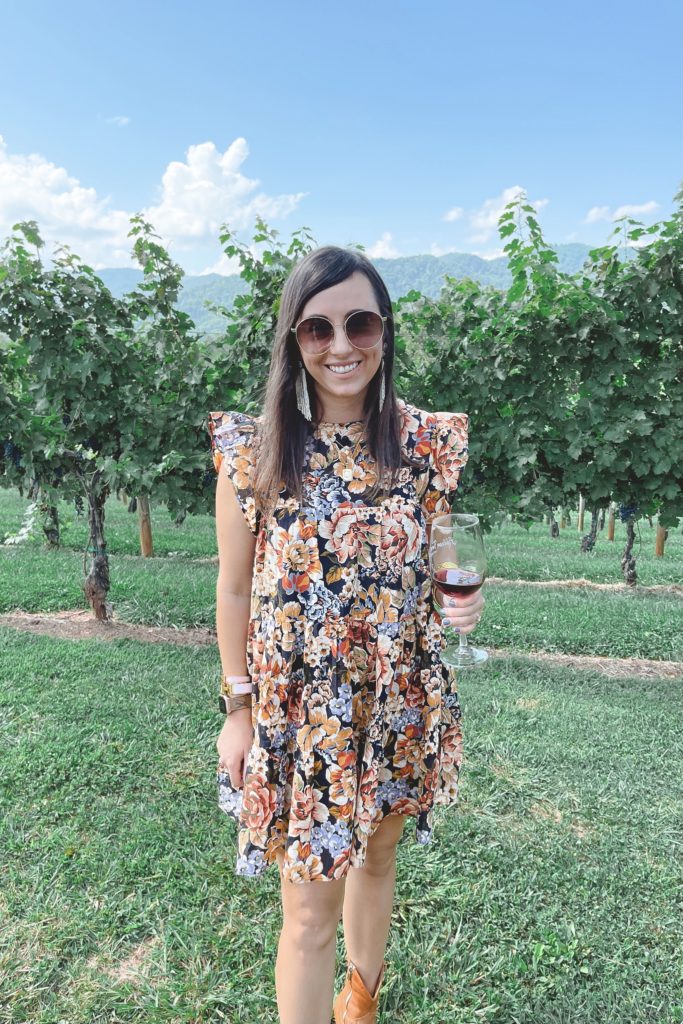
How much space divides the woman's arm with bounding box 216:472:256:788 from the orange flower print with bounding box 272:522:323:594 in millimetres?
143

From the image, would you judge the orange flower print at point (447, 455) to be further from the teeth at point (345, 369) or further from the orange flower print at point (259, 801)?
the orange flower print at point (259, 801)

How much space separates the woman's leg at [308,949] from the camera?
1545 millimetres

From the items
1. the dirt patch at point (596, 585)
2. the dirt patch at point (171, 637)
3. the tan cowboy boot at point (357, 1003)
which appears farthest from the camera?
the dirt patch at point (596, 585)

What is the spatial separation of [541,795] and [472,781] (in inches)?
13.9

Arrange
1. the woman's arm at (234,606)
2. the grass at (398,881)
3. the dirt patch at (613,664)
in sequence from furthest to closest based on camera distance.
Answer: the dirt patch at (613,664)
the grass at (398,881)
the woman's arm at (234,606)

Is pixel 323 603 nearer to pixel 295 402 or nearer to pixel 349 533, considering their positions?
pixel 349 533

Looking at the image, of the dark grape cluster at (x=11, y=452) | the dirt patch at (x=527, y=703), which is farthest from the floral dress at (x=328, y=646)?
the dark grape cluster at (x=11, y=452)

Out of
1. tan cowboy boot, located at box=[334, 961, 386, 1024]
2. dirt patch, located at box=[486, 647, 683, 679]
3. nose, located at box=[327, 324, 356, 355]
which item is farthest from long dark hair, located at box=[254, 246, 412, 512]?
dirt patch, located at box=[486, 647, 683, 679]

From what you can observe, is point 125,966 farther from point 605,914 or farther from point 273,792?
point 605,914

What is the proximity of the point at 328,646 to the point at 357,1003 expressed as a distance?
4.05 ft

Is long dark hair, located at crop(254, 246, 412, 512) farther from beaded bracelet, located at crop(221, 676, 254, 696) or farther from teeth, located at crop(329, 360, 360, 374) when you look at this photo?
beaded bracelet, located at crop(221, 676, 254, 696)

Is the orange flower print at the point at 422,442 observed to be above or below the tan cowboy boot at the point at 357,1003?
above

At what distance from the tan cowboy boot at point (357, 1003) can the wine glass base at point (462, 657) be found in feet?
3.44

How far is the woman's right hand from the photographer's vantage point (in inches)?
65.4
